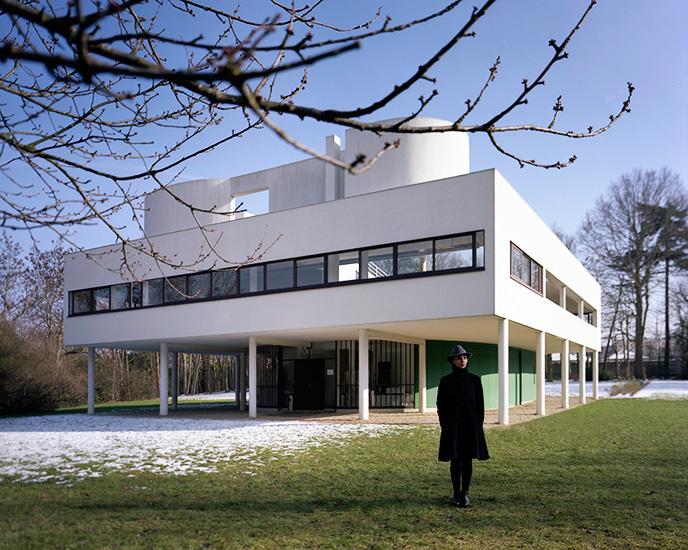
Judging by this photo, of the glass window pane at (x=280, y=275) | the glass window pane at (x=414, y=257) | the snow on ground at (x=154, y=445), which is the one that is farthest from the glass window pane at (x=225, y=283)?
the glass window pane at (x=414, y=257)

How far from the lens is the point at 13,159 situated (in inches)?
173

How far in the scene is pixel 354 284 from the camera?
55.0 feet

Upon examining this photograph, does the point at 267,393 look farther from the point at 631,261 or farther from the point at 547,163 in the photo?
the point at 631,261

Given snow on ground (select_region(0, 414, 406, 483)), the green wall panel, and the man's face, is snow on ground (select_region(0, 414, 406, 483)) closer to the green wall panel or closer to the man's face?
the man's face

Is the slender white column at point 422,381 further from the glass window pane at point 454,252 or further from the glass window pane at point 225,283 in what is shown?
the glass window pane at point 225,283

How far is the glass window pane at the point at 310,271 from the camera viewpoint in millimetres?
17688

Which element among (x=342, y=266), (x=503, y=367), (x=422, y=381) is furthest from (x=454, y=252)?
(x=422, y=381)

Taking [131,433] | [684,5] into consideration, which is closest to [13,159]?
[684,5]

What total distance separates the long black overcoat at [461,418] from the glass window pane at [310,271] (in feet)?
36.8

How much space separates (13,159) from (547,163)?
3.74 m

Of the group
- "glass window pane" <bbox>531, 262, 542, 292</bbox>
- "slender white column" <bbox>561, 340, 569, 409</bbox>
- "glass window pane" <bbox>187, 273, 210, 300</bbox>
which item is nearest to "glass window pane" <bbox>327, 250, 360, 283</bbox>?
"glass window pane" <bbox>187, 273, 210, 300</bbox>

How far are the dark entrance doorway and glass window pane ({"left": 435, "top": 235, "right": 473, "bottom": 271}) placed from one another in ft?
29.8

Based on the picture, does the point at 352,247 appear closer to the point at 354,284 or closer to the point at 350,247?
the point at 350,247

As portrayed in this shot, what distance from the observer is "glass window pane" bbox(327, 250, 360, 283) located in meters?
17.1
